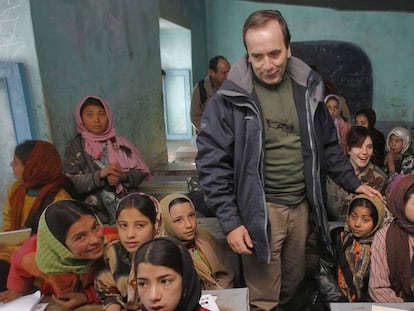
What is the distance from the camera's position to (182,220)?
→ 1.89 m

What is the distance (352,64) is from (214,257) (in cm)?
586

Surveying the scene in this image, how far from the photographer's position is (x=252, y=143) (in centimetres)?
158

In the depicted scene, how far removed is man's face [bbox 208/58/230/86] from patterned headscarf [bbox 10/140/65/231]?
2.16 m

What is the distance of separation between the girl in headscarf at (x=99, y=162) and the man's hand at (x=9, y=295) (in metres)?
0.78

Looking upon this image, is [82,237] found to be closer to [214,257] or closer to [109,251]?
[109,251]

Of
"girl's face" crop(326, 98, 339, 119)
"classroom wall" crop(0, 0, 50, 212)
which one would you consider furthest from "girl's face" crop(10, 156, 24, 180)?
"girl's face" crop(326, 98, 339, 119)

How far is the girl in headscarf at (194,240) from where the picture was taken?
188cm

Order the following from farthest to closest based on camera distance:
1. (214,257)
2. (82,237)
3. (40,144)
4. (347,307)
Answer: (40,144)
(214,257)
(82,237)
(347,307)

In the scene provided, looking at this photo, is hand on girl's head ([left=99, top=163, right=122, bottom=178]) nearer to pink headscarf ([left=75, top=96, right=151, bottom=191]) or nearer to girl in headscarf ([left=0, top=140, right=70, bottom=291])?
pink headscarf ([left=75, top=96, right=151, bottom=191])

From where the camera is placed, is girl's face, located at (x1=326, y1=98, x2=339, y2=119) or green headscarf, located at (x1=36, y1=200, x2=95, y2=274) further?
girl's face, located at (x1=326, y1=98, x2=339, y2=119)

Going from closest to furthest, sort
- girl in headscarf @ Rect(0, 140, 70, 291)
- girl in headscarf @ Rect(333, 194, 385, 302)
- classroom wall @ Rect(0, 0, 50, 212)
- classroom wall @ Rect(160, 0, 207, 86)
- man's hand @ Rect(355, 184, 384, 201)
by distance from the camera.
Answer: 1. man's hand @ Rect(355, 184, 384, 201)
2. girl in headscarf @ Rect(333, 194, 385, 302)
3. girl in headscarf @ Rect(0, 140, 70, 291)
4. classroom wall @ Rect(0, 0, 50, 212)
5. classroom wall @ Rect(160, 0, 207, 86)

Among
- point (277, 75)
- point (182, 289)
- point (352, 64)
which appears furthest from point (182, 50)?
point (182, 289)

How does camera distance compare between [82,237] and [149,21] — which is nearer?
[82,237]

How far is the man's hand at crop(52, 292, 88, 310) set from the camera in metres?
1.51
